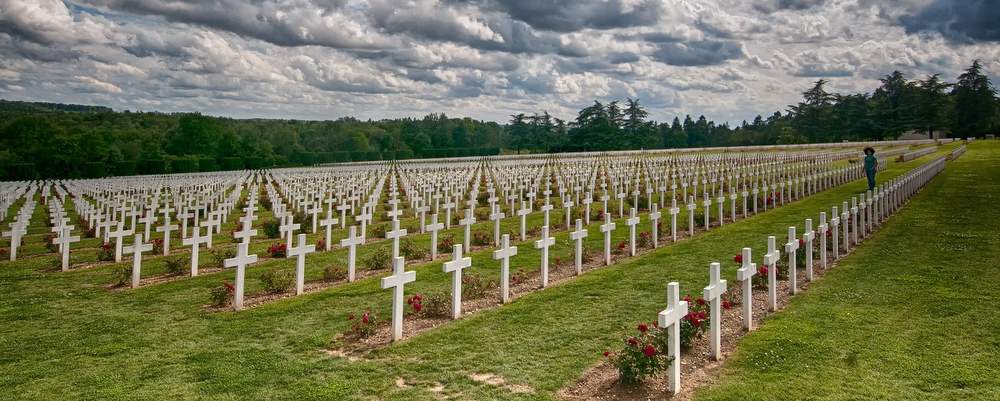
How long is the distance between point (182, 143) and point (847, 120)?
89417 mm

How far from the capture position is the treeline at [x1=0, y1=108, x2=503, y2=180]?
5727cm

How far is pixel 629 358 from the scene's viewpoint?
5.39 metres

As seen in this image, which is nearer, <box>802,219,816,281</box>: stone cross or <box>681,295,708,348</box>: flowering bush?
<box>681,295,708,348</box>: flowering bush

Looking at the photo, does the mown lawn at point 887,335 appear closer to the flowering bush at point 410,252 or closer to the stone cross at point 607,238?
the stone cross at point 607,238

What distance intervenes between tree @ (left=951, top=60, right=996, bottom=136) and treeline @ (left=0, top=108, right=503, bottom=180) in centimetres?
6431

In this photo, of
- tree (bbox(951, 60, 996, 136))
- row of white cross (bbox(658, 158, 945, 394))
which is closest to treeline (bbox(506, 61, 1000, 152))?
tree (bbox(951, 60, 996, 136))

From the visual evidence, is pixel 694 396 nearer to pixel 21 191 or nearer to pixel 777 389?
pixel 777 389

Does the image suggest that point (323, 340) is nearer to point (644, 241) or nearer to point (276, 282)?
point (276, 282)

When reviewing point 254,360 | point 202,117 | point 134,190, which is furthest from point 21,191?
point 202,117

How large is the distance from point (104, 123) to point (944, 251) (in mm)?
101926

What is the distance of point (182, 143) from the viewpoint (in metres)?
76.6

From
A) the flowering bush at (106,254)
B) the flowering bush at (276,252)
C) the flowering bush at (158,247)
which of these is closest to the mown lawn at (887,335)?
the flowering bush at (276,252)

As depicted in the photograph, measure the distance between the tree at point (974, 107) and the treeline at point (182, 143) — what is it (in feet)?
211

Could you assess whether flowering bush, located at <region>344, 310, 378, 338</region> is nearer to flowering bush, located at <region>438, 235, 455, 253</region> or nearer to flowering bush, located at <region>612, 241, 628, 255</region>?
flowering bush, located at <region>438, 235, 455, 253</region>
